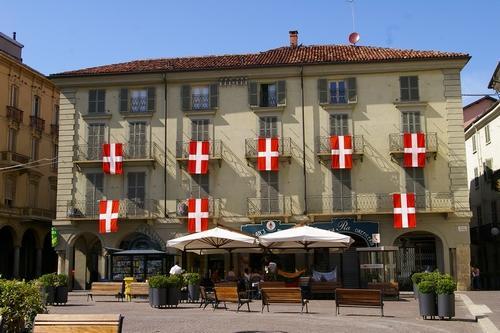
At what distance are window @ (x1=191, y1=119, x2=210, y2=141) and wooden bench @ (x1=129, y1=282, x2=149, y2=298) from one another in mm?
12069

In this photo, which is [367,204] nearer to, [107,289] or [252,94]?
[252,94]

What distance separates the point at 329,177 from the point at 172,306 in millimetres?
14307

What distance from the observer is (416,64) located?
32438 mm

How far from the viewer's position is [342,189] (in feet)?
105

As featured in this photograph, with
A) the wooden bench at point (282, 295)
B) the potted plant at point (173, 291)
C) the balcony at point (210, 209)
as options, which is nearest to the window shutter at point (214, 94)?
the balcony at point (210, 209)

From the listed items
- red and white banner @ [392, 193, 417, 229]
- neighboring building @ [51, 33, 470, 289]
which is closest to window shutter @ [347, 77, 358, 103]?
neighboring building @ [51, 33, 470, 289]

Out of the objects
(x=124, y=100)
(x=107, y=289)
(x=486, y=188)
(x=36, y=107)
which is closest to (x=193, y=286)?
(x=107, y=289)

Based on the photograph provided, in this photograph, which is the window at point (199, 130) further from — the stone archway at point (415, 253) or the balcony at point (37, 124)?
the balcony at point (37, 124)

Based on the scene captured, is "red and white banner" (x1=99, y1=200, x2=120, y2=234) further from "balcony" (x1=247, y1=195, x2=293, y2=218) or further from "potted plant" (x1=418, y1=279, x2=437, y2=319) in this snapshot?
"potted plant" (x1=418, y1=279, x2=437, y2=319)

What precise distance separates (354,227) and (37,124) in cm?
2436

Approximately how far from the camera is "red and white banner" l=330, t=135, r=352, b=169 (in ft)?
104

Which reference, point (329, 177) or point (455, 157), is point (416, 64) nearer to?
point (455, 157)

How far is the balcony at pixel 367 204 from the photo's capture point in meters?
31.2

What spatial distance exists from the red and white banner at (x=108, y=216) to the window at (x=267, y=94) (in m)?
8.89
